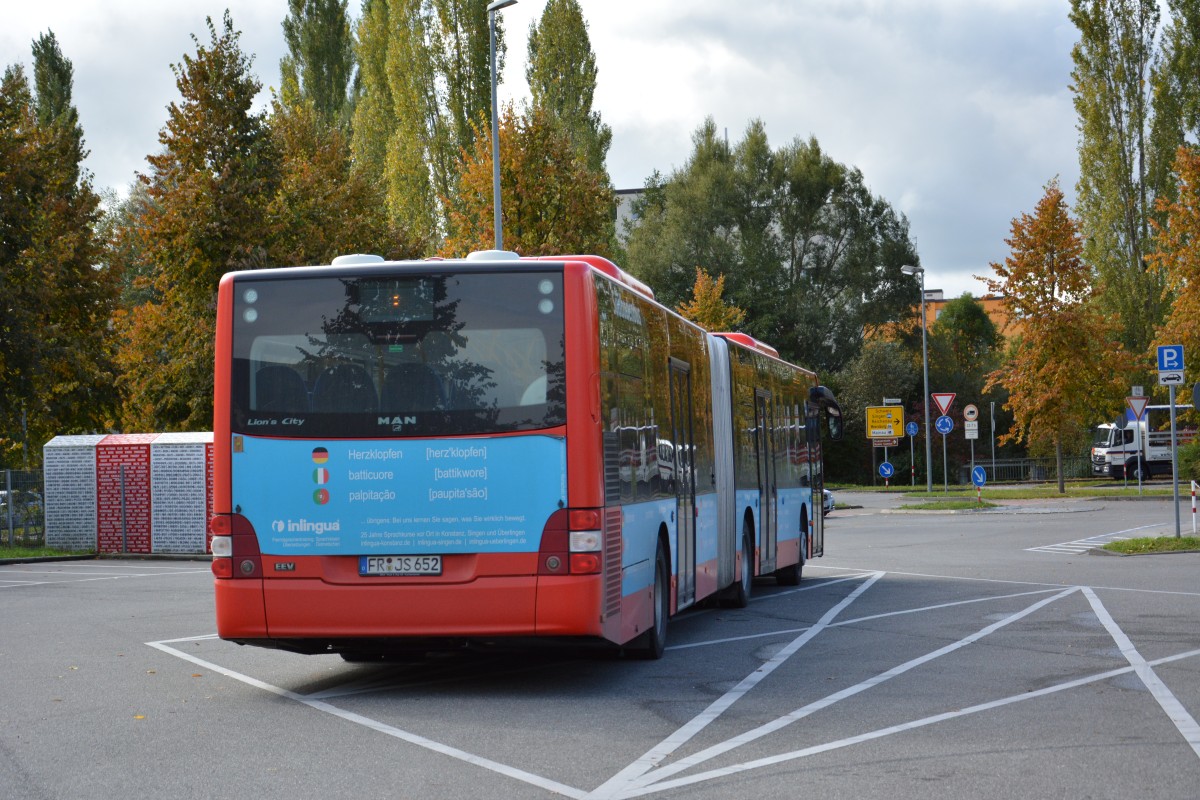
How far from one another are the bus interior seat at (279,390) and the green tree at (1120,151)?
55036mm

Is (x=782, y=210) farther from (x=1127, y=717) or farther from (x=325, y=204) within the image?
(x=1127, y=717)

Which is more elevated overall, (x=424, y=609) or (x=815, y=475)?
(x=815, y=475)

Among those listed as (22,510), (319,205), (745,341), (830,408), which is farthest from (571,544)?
(319,205)

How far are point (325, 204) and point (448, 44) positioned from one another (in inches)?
746

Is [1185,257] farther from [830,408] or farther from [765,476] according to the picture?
[765,476]

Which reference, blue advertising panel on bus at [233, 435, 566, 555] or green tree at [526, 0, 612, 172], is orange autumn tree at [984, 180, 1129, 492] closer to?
green tree at [526, 0, 612, 172]

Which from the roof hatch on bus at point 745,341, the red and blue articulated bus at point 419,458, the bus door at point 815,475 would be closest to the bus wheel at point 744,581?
the roof hatch on bus at point 745,341

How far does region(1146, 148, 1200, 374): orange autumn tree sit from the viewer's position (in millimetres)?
49438

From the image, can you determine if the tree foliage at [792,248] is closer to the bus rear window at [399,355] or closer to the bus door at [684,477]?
the bus door at [684,477]

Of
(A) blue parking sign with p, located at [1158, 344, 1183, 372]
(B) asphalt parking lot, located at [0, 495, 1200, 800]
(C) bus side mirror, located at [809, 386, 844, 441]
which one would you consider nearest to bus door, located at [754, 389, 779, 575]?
(B) asphalt parking lot, located at [0, 495, 1200, 800]

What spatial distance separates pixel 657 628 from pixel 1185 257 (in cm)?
4279

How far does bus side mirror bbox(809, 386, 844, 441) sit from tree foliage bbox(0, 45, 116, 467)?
61.8ft

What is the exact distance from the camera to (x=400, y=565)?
10.2m

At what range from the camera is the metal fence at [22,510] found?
32.8 m
